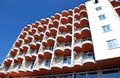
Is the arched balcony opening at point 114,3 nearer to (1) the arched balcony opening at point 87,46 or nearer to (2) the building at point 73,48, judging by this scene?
(2) the building at point 73,48

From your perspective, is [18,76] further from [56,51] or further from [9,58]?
[56,51]

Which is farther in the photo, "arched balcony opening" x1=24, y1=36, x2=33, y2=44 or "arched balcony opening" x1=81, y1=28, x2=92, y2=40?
"arched balcony opening" x1=24, y1=36, x2=33, y2=44

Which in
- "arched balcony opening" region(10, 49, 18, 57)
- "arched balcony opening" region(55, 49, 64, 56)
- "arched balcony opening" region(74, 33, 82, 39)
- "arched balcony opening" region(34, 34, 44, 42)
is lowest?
→ "arched balcony opening" region(55, 49, 64, 56)

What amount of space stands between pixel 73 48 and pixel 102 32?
182 inches

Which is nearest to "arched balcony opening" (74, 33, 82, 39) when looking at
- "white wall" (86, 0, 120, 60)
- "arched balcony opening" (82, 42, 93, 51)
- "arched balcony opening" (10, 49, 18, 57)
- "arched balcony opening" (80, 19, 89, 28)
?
"white wall" (86, 0, 120, 60)

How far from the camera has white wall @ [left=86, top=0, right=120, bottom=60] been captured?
16.6 metres

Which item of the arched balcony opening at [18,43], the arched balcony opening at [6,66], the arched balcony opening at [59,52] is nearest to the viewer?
the arched balcony opening at [59,52]

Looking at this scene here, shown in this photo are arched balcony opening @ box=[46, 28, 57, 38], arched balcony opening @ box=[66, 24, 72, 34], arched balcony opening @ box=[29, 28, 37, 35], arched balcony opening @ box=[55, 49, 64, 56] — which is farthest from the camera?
arched balcony opening @ box=[29, 28, 37, 35]

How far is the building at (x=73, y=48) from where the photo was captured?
17312 mm

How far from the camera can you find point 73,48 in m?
21.3

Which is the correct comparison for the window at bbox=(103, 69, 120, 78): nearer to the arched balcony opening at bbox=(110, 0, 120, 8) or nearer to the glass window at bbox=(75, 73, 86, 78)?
the glass window at bbox=(75, 73, 86, 78)

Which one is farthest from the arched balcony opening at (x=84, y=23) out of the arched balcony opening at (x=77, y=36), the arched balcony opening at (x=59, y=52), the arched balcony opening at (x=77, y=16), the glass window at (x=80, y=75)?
the glass window at (x=80, y=75)

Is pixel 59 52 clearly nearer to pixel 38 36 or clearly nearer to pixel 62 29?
pixel 62 29

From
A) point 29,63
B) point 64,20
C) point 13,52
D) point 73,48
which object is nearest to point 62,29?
point 64,20
